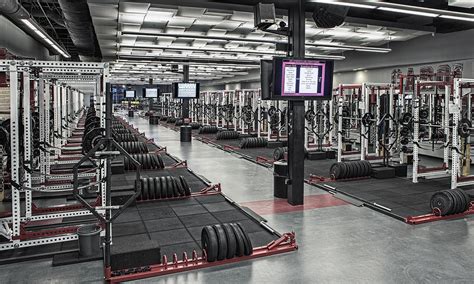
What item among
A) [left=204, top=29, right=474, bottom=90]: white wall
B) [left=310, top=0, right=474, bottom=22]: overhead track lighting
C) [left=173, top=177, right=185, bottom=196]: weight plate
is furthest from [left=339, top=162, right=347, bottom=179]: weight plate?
[left=204, top=29, right=474, bottom=90]: white wall

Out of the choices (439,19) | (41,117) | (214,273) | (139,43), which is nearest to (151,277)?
(214,273)

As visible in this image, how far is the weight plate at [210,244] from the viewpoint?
161 inches

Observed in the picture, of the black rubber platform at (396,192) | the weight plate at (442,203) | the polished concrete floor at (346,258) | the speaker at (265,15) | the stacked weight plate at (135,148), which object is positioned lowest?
the polished concrete floor at (346,258)

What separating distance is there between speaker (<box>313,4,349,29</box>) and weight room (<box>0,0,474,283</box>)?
23 millimetres

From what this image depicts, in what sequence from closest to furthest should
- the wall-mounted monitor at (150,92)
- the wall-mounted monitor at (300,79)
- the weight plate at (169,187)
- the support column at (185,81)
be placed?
the wall-mounted monitor at (300,79) < the weight plate at (169,187) < the support column at (185,81) < the wall-mounted monitor at (150,92)

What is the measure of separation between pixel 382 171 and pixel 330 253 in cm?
461

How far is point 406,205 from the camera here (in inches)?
249

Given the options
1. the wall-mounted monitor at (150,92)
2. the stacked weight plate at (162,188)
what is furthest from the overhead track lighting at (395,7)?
the wall-mounted monitor at (150,92)

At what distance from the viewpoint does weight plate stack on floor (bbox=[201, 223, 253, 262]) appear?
4.10m

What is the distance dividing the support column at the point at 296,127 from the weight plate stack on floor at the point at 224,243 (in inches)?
92.7

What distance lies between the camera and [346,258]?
169 inches

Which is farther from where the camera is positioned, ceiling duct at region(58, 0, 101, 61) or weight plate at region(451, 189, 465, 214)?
ceiling duct at region(58, 0, 101, 61)

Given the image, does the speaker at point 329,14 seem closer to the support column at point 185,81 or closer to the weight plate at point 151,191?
the weight plate at point 151,191

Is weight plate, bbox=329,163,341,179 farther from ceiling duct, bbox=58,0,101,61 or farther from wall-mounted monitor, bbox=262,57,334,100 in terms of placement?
ceiling duct, bbox=58,0,101,61
